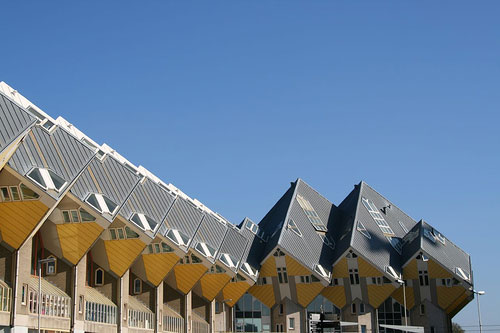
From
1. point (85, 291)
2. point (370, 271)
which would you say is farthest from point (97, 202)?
point (370, 271)

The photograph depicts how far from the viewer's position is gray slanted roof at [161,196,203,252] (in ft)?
206

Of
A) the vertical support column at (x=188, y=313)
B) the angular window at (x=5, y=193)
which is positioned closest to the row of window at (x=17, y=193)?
the angular window at (x=5, y=193)

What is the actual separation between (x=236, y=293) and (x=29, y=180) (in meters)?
41.3

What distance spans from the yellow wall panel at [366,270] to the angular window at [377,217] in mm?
7401

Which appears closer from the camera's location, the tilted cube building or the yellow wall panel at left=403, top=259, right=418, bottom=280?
the tilted cube building

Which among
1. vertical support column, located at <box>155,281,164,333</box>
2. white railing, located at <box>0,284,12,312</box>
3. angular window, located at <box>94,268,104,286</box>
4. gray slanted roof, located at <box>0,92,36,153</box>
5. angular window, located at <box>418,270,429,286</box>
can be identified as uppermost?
gray slanted roof, located at <box>0,92,36,153</box>

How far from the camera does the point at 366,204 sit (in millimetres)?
91188

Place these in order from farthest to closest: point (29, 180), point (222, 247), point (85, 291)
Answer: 1. point (222, 247)
2. point (85, 291)
3. point (29, 180)

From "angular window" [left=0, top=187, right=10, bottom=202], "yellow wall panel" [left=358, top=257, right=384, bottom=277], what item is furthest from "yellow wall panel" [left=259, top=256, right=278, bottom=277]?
"angular window" [left=0, top=187, right=10, bottom=202]

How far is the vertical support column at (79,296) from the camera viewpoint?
50.3 metres

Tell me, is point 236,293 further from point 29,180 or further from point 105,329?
point 29,180

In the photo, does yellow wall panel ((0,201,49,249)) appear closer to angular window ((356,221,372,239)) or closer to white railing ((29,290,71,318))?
white railing ((29,290,71,318))

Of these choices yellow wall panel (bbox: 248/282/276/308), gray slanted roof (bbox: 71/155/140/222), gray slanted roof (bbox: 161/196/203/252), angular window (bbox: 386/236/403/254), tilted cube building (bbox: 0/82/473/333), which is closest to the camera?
tilted cube building (bbox: 0/82/473/333)

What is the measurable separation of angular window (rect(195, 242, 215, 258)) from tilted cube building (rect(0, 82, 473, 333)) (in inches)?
5.8
